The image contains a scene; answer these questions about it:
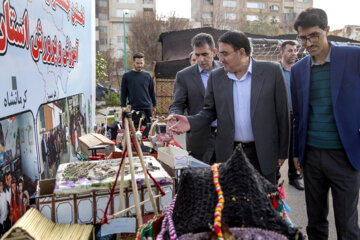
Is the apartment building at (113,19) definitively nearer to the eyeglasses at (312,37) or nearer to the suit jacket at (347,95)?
the eyeglasses at (312,37)

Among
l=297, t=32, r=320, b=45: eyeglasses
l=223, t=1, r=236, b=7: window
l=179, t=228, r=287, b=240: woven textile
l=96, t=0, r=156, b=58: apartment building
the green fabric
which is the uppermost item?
l=223, t=1, r=236, b=7: window

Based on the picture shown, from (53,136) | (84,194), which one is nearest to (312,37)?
(84,194)

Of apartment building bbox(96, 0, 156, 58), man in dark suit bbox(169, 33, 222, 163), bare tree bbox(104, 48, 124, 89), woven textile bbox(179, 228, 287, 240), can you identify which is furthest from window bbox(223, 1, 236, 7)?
woven textile bbox(179, 228, 287, 240)

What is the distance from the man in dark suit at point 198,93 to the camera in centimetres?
332

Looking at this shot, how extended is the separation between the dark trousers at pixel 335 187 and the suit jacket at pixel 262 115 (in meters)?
0.28

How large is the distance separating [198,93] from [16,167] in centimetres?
200

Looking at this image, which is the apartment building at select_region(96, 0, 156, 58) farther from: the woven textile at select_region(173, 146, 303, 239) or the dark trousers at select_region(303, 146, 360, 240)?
the woven textile at select_region(173, 146, 303, 239)

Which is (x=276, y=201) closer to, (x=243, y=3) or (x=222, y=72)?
(x=222, y=72)

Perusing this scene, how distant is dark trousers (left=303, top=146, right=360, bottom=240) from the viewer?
2203 millimetres

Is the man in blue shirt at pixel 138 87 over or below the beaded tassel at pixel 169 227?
over

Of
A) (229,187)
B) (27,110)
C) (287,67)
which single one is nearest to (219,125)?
(229,187)

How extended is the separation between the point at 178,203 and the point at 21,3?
2086 millimetres

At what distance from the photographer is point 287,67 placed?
450cm

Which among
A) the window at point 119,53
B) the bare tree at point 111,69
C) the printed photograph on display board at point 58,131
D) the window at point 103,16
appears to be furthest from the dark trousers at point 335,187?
the window at point 103,16
